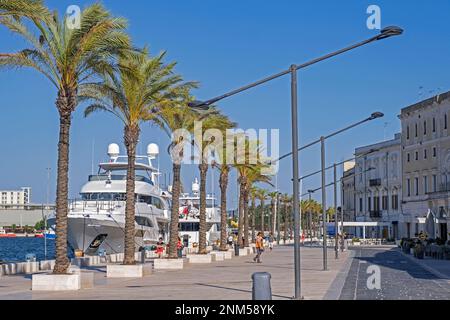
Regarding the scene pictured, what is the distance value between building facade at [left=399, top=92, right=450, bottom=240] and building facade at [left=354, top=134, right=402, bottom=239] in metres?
9.44

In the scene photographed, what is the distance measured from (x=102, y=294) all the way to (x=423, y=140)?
59.0 meters

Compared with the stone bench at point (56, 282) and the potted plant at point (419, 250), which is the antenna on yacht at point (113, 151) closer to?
the potted plant at point (419, 250)

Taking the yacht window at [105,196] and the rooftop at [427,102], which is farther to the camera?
the rooftop at [427,102]

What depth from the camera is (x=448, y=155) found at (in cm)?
7156

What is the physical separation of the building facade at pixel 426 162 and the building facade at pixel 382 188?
Answer: 31.0ft

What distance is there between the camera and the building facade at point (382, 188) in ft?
312

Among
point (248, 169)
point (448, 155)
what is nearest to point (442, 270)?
point (248, 169)

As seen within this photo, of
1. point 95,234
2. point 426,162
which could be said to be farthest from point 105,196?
point 426,162

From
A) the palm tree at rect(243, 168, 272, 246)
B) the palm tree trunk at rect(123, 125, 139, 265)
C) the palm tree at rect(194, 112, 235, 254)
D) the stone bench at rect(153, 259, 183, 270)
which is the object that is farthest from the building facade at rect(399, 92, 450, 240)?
the palm tree trunk at rect(123, 125, 139, 265)

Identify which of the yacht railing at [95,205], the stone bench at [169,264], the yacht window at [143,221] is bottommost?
the stone bench at [169,264]

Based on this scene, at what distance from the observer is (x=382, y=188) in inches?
3947

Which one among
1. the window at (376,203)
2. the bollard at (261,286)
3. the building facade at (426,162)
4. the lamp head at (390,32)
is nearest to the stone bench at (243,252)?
the building facade at (426,162)

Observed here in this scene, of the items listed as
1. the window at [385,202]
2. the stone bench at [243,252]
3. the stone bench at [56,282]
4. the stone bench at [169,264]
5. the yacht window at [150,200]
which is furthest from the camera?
the window at [385,202]
